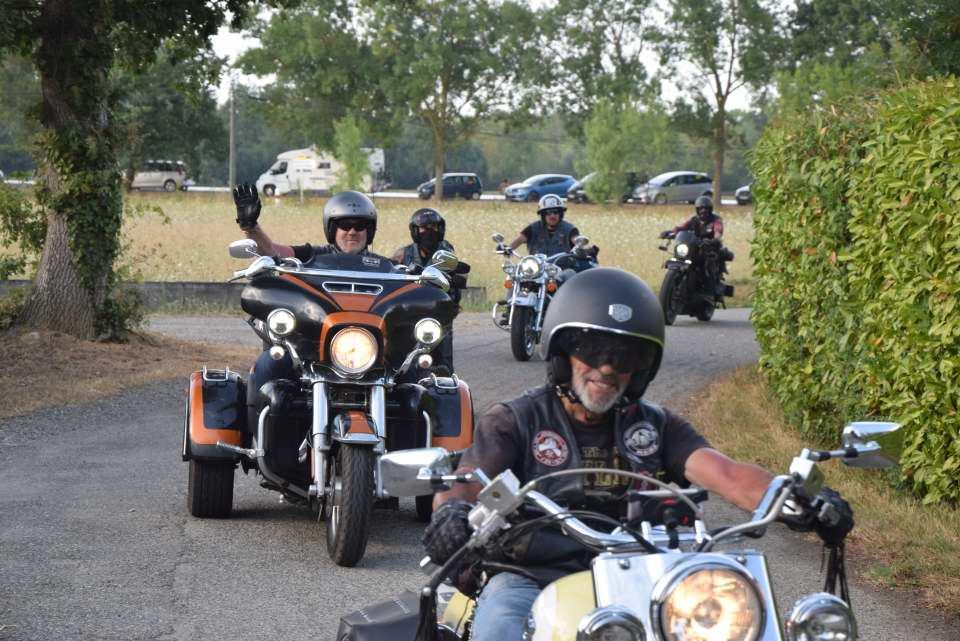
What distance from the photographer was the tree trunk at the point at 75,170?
15.7 meters

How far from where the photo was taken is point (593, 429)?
4.31 meters

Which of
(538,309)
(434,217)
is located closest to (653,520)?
(434,217)

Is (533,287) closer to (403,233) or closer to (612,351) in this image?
(612,351)

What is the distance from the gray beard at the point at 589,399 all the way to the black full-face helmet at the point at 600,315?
5 cm

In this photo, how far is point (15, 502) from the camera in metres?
8.89

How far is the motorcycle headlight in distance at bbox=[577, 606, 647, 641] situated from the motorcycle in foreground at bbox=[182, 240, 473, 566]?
13.8ft

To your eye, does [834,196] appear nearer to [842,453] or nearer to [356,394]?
[356,394]

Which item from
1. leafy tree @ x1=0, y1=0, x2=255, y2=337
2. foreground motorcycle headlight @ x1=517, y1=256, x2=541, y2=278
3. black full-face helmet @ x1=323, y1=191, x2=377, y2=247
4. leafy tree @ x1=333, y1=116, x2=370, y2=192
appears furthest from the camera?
leafy tree @ x1=333, y1=116, x2=370, y2=192

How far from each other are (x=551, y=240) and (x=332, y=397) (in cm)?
947

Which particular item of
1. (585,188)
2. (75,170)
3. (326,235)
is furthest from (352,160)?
(326,235)

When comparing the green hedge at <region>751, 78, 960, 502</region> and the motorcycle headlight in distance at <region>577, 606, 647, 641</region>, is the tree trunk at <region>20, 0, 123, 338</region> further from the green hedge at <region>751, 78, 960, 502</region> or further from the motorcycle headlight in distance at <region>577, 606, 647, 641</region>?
the motorcycle headlight in distance at <region>577, 606, 647, 641</region>

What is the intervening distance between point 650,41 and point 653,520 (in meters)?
69.3

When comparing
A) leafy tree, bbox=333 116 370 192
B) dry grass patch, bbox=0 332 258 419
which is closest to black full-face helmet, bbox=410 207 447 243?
dry grass patch, bbox=0 332 258 419

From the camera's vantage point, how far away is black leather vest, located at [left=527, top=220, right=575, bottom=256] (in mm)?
16875
